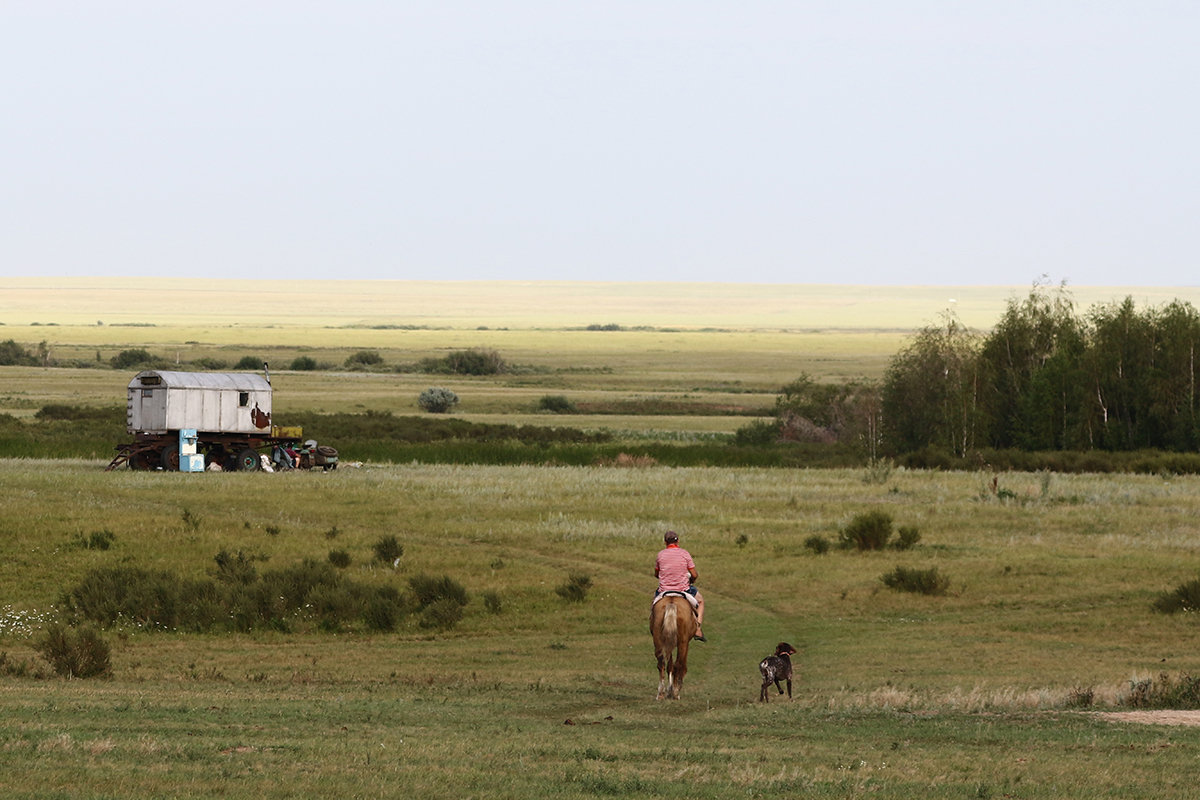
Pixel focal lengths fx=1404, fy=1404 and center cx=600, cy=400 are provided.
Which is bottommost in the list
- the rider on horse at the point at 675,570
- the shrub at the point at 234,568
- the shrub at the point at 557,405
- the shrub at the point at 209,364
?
the shrub at the point at 557,405

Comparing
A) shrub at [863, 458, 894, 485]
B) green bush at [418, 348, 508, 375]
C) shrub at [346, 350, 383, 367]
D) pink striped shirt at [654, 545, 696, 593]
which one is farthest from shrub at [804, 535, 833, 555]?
shrub at [346, 350, 383, 367]

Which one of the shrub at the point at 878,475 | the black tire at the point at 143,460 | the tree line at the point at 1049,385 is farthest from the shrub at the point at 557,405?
the shrub at the point at 878,475

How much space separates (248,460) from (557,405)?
48.1 meters

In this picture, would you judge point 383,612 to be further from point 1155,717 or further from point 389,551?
point 1155,717

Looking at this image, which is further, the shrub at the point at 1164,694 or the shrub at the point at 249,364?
the shrub at the point at 249,364

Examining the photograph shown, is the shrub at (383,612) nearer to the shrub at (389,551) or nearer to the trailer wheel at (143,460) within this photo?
the shrub at (389,551)

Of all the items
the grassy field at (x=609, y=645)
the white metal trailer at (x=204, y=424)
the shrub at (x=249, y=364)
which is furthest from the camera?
the shrub at (x=249, y=364)

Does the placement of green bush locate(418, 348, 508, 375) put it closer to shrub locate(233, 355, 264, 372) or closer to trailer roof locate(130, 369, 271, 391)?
shrub locate(233, 355, 264, 372)

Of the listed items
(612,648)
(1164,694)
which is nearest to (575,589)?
(612,648)

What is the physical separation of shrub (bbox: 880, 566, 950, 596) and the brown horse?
1154cm

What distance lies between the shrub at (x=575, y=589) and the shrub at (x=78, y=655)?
366 inches

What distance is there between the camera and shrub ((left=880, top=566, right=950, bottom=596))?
26734mm

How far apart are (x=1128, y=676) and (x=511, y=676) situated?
8311 mm

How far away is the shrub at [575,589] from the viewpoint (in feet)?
85.3
